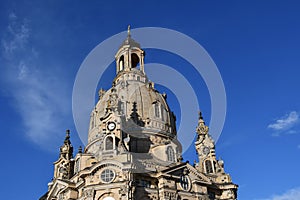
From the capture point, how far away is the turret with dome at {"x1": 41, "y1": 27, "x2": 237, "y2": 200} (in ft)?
147

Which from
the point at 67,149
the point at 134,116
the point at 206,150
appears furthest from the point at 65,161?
the point at 206,150

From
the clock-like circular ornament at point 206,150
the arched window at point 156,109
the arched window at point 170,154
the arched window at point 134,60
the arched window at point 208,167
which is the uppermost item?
the arched window at point 134,60

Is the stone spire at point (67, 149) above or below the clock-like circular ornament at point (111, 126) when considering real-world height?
above

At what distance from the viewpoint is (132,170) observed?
44750mm

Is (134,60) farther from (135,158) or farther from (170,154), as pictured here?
(135,158)

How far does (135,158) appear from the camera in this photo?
163 feet

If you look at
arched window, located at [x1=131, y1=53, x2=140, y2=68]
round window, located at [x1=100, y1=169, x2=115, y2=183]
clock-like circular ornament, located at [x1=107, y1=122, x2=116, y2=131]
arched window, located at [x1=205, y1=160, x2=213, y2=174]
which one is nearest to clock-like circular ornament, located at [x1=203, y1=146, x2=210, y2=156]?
arched window, located at [x1=205, y1=160, x2=213, y2=174]

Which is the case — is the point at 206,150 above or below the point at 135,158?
above

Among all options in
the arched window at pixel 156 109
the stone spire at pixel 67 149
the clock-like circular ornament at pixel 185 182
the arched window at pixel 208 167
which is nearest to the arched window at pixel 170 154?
the clock-like circular ornament at pixel 185 182

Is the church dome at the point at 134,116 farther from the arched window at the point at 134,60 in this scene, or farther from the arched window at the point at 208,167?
the arched window at the point at 208,167

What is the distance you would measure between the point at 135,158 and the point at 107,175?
608cm

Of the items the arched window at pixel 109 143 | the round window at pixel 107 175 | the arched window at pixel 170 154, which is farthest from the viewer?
the arched window at pixel 170 154

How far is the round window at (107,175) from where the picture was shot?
146 feet

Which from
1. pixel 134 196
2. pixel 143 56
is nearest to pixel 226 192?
pixel 134 196
